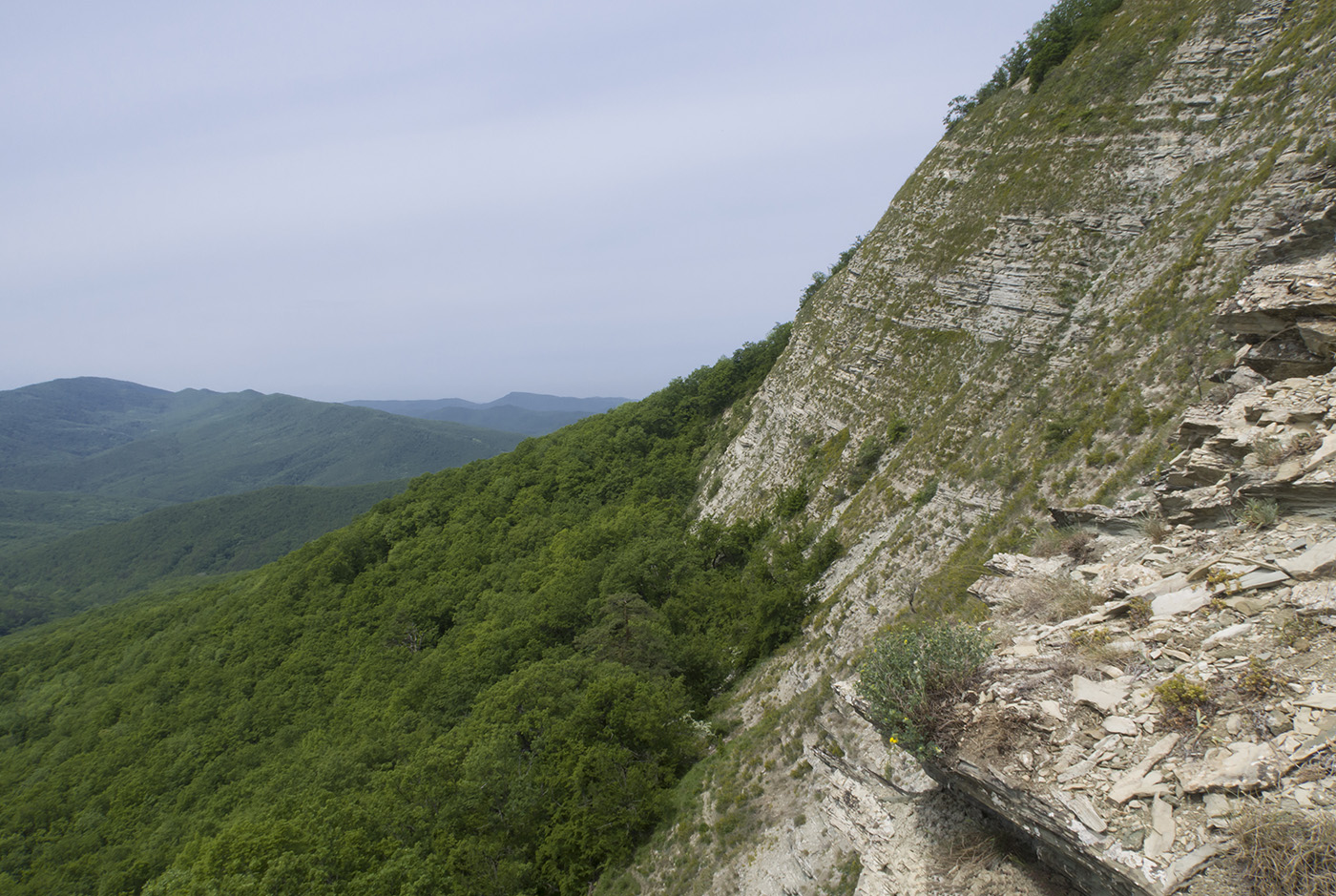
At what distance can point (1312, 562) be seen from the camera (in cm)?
732

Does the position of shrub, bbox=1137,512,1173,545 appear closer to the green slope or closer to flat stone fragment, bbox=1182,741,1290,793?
flat stone fragment, bbox=1182,741,1290,793

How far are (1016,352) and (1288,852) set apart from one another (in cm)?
2438

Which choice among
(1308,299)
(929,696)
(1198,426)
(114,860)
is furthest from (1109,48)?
(114,860)

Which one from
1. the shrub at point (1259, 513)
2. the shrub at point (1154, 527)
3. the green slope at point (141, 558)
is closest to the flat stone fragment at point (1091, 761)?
the shrub at point (1259, 513)

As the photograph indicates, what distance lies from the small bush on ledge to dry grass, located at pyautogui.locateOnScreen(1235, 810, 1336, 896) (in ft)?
11.5

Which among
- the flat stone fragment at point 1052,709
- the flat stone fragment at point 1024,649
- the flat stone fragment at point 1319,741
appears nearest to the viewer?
the flat stone fragment at point 1319,741

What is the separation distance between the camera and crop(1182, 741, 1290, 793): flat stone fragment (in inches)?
224

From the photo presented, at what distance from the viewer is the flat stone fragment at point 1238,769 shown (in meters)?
5.70

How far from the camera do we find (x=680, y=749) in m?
24.3

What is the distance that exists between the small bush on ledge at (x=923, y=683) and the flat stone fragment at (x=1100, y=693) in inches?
57.4

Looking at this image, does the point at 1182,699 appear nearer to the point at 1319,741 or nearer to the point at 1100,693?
the point at 1100,693

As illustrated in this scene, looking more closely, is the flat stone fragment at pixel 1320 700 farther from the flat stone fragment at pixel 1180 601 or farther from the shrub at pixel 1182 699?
the flat stone fragment at pixel 1180 601

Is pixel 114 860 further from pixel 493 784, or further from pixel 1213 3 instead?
pixel 1213 3

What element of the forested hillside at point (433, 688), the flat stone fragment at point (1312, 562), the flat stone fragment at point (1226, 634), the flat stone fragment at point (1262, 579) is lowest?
the forested hillside at point (433, 688)
